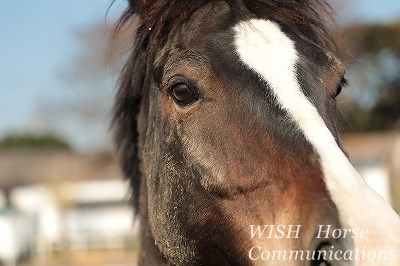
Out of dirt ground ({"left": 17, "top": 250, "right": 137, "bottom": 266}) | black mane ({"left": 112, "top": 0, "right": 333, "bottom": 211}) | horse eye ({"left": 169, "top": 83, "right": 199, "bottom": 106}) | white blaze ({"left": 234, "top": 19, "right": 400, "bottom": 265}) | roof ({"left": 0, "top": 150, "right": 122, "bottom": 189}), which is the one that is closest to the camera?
white blaze ({"left": 234, "top": 19, "right": 400, "bottom": 265})

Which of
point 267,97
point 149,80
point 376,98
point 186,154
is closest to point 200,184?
point 186,154

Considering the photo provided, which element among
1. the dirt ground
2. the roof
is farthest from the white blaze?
the roof

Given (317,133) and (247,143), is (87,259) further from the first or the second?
(317,133)

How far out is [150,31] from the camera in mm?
3391

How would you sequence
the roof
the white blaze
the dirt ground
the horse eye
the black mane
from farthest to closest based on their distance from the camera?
the roof → the dirt ground → the black mane → the horse eye → the white blaze

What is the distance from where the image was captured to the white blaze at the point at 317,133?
2.12 m

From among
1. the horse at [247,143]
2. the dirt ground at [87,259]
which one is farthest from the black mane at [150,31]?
the dirt ground at [87,259]

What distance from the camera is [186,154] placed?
292 cm

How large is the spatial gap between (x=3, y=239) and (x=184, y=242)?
24573mm

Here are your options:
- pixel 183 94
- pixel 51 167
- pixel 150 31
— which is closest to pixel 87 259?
pixel 51 167

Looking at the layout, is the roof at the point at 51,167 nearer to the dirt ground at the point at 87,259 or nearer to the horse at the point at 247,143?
the dirt ground at the point at 87,259

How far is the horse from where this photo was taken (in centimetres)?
221

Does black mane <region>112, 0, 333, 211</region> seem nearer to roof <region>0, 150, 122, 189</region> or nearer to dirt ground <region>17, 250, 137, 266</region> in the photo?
dirt ground <region>17, 250, 137, 266</region>

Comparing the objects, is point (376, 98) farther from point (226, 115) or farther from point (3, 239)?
point (3, 239)
